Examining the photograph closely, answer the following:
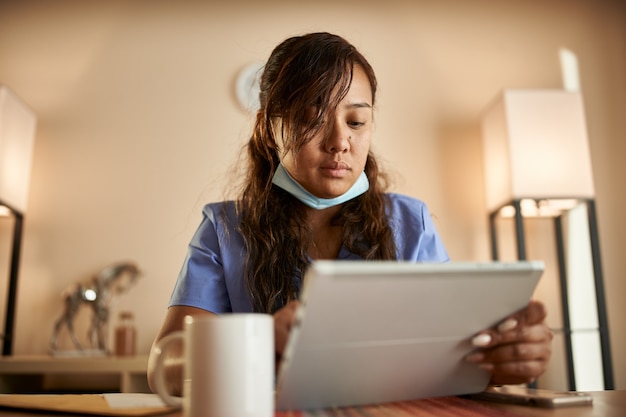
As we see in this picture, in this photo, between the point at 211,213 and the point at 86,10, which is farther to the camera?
the point at 86,10

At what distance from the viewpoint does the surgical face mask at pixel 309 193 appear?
4.09ft

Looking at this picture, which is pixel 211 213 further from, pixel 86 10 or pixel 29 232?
pixel 86 10

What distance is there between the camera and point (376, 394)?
68 cm

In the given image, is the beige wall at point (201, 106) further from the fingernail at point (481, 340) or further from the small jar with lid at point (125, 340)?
the fingernail at point (481, 340)

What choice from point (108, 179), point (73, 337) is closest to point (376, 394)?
point (73, 337)

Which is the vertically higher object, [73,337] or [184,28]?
[184,28]

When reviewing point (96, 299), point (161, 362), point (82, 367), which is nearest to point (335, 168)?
point (161, 362)

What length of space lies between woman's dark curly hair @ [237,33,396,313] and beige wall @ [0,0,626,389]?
150 cm

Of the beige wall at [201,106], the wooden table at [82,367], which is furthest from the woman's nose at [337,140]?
the beige wall at [201,106]

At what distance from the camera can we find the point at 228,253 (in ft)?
3.96

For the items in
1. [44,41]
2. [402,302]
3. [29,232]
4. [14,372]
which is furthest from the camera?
[44,41]

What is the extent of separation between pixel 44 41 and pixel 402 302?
9.57ft

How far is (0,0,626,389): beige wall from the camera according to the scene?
9.16ft

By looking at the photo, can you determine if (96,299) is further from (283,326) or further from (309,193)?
(283,326)
